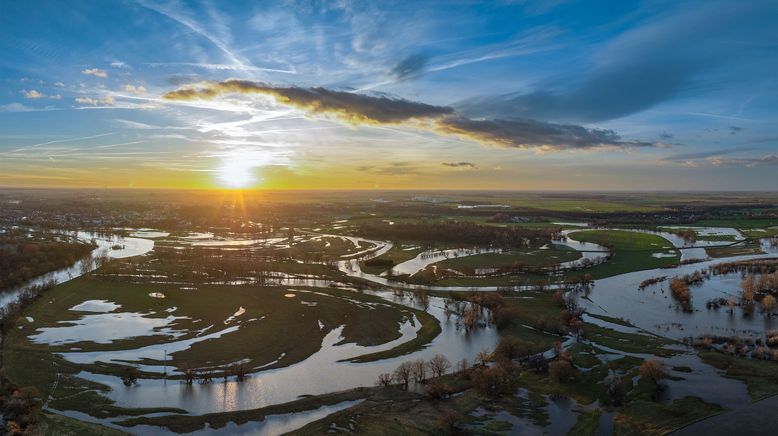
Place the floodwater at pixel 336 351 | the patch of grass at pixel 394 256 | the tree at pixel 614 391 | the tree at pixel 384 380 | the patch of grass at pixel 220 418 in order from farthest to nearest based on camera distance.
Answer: the patch of grass at pixel 394 256 → the tree at pixel 384 380 → the floodwater at pixel 336 351 → the tree at pixel 614 391 → the patch of grass at pixel 220 418

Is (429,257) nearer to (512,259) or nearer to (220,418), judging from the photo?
(512,259)

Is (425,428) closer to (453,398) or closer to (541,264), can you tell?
(453,398)

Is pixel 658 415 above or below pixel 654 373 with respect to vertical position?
below

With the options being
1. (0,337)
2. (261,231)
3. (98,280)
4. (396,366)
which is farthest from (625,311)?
(261,231)

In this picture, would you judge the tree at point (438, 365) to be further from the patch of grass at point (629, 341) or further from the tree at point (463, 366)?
the patch of grass at point (629, 341)

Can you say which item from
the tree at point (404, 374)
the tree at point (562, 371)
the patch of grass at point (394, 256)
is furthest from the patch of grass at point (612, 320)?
the patch of grass at point (394, 256)

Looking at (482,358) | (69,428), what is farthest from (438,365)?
(69,428)

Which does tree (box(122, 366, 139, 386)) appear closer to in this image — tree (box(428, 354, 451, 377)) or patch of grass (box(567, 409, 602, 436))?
tree (box(428, 354, 451, 377))
